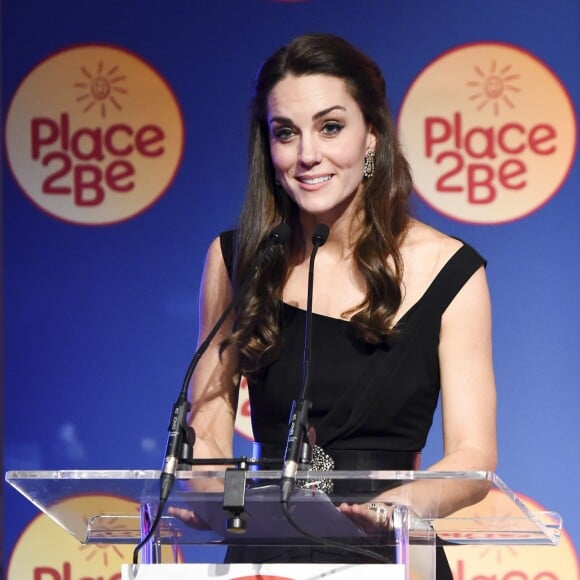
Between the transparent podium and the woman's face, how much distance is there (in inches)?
27.4

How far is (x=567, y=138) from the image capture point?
2850 millimetres

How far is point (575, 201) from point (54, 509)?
70.4 inches

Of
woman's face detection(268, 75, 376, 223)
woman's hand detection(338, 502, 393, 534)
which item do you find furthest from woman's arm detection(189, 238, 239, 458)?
woman's hand detection(338, 502, 393, 534)

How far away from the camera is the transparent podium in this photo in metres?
1.31

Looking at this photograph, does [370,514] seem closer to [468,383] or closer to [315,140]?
[468,383]

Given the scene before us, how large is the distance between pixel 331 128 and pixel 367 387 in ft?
1.48

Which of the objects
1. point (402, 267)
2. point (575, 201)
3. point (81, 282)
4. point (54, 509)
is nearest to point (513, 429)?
point (575, 201)

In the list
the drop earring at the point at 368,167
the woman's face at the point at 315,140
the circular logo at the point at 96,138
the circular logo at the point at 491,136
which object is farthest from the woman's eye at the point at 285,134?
the circular logo at the point at 96,138

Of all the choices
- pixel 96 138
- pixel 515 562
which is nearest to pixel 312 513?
pixel 515 562

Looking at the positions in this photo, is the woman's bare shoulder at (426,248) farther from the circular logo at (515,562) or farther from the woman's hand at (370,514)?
the circular logo at (515,562)

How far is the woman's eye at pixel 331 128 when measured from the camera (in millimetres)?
2006

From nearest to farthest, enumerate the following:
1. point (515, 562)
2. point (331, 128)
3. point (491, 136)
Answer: point (331, 128) < point (515, 562) < point (491, 136)

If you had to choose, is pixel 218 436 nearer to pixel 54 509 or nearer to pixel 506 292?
pixel 54 509

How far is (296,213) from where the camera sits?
2.15 meters
